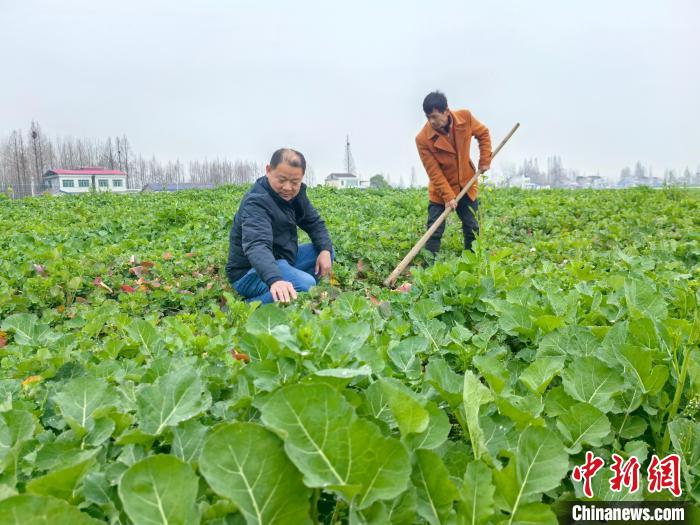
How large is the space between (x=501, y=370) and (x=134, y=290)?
403 centimetres

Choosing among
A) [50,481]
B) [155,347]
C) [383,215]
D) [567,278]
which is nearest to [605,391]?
[50,481]

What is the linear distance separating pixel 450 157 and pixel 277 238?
2.60m

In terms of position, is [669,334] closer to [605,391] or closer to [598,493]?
[605,391]

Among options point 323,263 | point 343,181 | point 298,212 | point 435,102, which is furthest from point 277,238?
point 343,181

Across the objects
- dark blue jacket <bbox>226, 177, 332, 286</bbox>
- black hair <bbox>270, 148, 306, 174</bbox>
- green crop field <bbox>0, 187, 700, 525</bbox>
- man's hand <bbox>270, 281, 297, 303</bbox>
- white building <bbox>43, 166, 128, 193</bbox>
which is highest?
white building <bbox>43, 166, 128, 193</bbox>

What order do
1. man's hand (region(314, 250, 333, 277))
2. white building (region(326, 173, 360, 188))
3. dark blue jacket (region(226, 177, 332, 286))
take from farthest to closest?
white building (region(326, 173, 360, 188)), man's hand (region(314, 250, 333, 277)), dark blue jacket (region(226, 177, 332, 286))

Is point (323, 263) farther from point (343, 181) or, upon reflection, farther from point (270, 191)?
point (343, 181)

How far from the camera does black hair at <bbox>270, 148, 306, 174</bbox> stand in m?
4.01

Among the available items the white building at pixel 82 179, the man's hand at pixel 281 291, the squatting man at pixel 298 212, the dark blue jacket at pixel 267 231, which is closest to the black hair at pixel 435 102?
the squatting man at pixel 298 212

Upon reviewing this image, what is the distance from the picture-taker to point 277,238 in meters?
4.41

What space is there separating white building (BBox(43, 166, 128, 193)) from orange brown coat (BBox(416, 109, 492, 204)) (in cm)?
4885

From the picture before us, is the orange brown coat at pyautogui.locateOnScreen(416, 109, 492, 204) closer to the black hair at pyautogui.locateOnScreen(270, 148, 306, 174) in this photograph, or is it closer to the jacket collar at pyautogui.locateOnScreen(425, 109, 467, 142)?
the jacket collar at pyautogui.locateOnScreen(425, 109, 467, 142)

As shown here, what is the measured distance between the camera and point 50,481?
2.64 feet

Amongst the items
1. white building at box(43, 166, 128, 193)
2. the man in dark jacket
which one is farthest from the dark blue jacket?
white building at box(43, 166, 128, 193)
